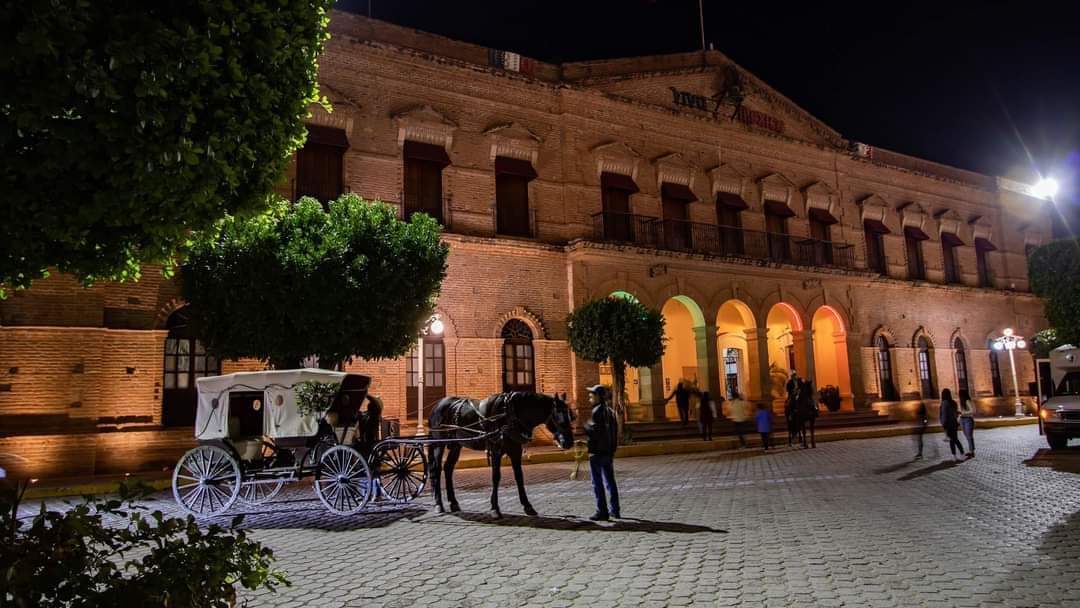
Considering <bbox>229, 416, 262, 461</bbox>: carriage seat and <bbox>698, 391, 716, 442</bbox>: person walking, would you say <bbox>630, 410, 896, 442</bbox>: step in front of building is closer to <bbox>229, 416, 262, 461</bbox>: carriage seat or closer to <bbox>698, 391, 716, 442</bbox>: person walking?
<bbox>698, 391, 716, 442</bbox>: person walking

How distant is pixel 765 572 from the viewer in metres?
5.87

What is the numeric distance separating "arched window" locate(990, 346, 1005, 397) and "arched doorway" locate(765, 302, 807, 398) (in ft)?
34.4

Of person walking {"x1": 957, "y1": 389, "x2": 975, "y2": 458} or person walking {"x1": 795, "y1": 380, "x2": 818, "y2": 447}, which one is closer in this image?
person walking {"x1": 957, "y1": 389, "x2": 975, "y2": 458}

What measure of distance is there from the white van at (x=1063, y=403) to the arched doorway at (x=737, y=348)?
26.7ft

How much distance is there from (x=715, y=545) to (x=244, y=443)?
22.9 ft

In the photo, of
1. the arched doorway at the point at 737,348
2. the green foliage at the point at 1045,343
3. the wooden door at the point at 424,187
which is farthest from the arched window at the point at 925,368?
the wooden door at the point at 424,187

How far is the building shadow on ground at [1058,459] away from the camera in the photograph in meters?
12.7

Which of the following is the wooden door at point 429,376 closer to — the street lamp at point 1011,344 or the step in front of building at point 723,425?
the step in front of building at point 723,425

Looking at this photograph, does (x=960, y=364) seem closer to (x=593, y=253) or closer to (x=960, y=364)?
(x=960, y=364)

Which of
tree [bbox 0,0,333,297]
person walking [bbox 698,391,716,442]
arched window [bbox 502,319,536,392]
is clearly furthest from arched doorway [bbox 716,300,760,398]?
tree [bbox 0,0,333,297]

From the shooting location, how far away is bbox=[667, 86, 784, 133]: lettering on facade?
2388cm

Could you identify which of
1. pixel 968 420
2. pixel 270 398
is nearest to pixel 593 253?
pixel 968 420

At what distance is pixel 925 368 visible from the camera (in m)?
28.0

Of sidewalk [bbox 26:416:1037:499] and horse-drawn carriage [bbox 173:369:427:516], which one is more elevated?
horse-drawn carriage [bbox 173:369:427:516]
